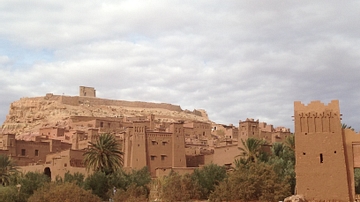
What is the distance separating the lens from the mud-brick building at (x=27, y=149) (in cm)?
5119

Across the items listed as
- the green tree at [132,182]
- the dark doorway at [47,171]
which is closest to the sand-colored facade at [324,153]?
the green tree at [132,182]

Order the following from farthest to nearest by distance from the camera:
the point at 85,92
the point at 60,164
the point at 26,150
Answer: the point at 85,92 → the point at 26,150 → the point at 60,164

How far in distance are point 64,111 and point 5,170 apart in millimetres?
34756

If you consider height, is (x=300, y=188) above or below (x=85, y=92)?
below

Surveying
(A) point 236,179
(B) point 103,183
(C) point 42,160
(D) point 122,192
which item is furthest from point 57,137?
(A) point 236,179

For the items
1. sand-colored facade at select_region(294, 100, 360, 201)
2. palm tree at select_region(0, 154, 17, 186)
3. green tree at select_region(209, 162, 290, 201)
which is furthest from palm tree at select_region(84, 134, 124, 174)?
sand-colored facade at select_region(294, 100, 360, 201)

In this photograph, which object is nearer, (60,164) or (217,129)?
(60,164)

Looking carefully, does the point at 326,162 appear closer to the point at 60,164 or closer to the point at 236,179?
the point at 236,179

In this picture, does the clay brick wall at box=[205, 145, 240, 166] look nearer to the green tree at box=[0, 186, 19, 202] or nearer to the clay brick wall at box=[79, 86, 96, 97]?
the green tree at box=[0, 186, 19, 202]

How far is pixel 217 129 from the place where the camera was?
7838cm

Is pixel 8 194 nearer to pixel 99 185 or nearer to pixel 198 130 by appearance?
pixel 99 185

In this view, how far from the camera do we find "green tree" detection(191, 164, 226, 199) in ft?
128

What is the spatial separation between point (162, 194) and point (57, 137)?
27.5 m

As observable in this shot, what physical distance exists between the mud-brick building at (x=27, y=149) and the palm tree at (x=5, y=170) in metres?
4.87
